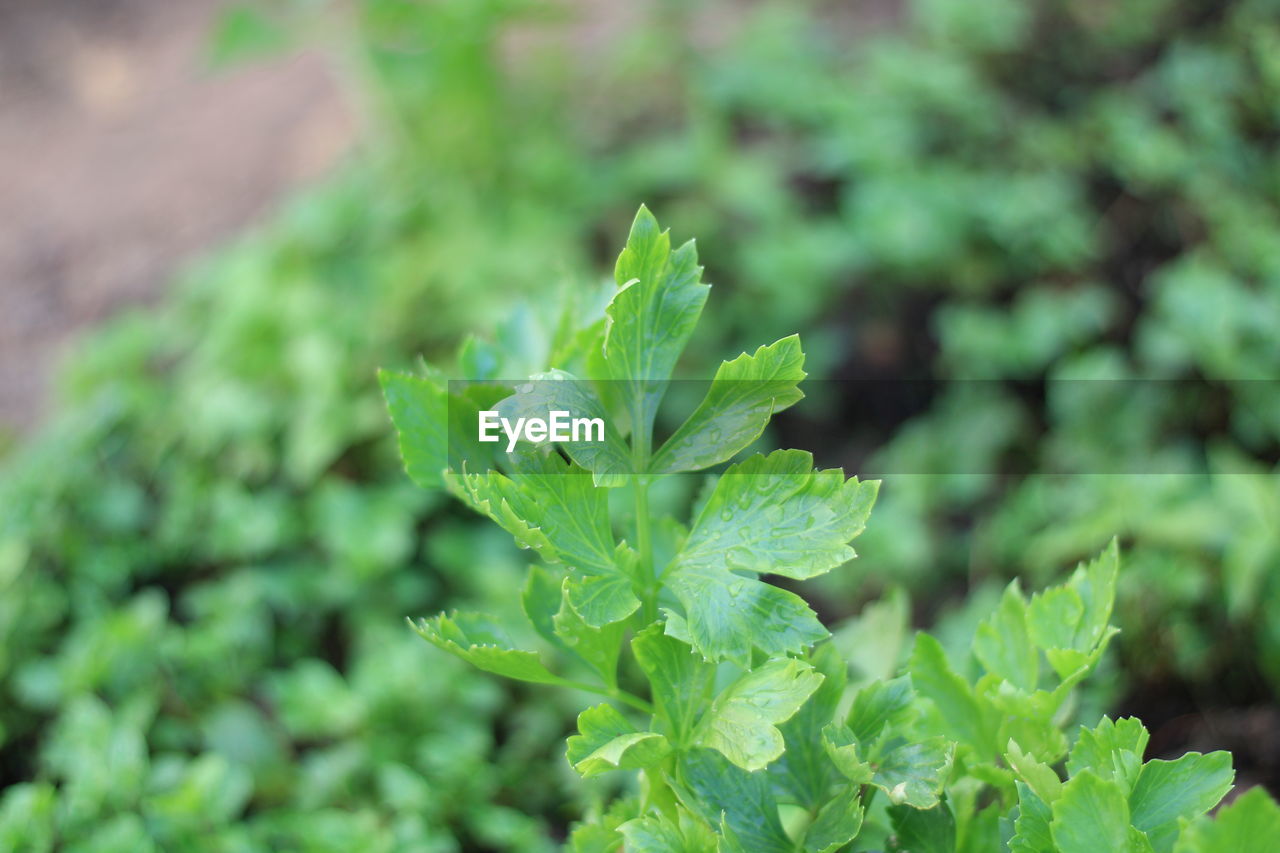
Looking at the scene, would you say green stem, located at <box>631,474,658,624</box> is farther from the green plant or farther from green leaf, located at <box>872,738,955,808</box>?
green leaf, located at <box>872,738,955,808</box>

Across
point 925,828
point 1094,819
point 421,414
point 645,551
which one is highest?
point 421,414

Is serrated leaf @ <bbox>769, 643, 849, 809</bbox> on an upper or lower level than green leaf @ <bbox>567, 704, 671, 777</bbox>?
lower

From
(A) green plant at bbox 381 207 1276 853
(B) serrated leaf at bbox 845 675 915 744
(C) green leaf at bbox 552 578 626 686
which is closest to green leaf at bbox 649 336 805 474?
(A) green plant at bbox 381 207 1276 853

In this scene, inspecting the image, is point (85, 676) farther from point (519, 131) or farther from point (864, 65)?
point (864, 65)

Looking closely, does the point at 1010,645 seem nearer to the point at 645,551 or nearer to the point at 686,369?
the point at 645,551

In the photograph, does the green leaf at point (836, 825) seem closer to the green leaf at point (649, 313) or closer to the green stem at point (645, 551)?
the green stem at point (645, 551)

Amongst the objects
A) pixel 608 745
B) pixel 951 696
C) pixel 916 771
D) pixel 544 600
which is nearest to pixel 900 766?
pixel 916 771
